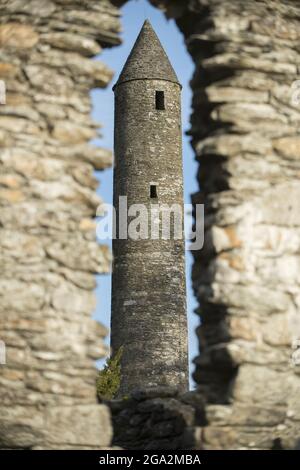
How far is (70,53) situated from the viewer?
5648 millimetres

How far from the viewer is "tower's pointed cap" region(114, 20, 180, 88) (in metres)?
27.5

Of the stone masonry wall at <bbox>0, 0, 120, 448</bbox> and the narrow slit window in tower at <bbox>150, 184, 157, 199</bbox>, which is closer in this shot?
the stone masonry wall at <bbox>0, 0, 120, 448</bbox>

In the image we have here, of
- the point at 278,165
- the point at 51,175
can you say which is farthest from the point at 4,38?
the point at 278,165

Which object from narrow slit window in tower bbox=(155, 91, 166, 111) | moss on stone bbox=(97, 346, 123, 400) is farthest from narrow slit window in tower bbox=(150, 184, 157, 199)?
moss on stone bbox=(97, 346, 123, 400)

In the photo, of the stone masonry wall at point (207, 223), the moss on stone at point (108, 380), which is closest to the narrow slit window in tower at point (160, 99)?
the moss on stone at point (108, 380)

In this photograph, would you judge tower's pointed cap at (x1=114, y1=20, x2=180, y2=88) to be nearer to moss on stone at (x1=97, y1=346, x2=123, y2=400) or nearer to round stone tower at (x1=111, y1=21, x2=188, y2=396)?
round stone tower at (x1=111, y1=21, x2=188, y2=396)

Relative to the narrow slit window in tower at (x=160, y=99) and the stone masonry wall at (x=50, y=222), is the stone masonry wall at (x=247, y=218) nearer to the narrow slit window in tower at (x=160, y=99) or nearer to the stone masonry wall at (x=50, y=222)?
the stone masonry wall at (x=50, y=222)

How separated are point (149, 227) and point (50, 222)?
2112cm

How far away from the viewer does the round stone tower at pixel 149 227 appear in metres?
24.7

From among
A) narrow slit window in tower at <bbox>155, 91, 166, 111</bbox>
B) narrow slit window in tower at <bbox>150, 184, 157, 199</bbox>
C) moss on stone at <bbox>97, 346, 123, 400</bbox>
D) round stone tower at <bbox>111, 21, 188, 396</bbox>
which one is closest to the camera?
moss on stone at <bbox>97, 346, 123, 400</bbox>

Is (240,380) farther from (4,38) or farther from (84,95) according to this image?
(4,38)

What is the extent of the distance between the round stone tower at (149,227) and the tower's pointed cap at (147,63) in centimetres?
3

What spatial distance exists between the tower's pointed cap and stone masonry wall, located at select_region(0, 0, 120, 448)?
2194cm

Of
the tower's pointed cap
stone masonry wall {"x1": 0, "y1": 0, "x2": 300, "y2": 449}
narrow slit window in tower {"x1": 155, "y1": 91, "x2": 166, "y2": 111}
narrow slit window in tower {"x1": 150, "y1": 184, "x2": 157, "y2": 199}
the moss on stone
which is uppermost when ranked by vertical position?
the tower's pointed cap
